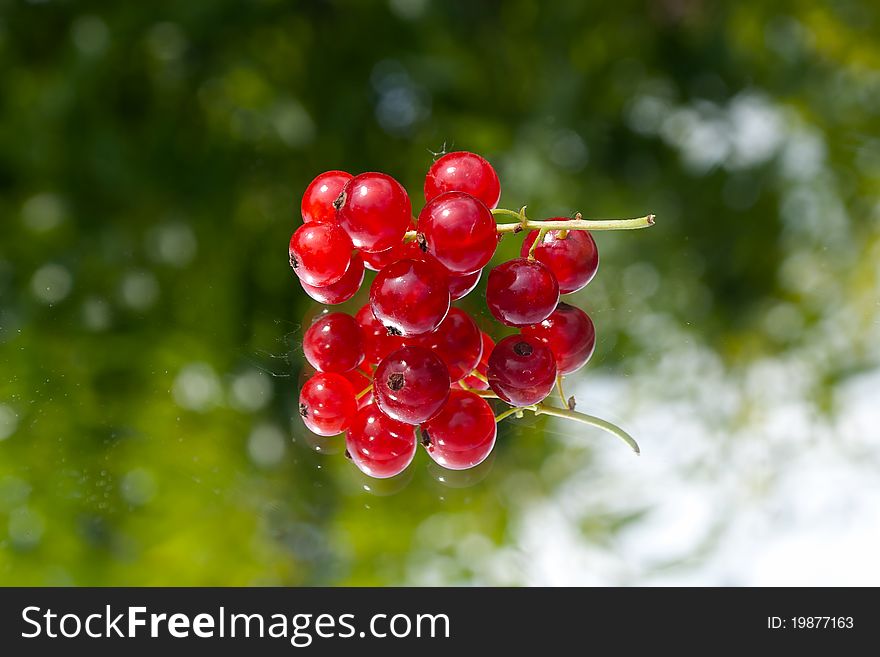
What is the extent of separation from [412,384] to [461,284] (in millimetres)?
38

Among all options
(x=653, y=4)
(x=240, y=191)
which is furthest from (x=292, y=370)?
(x=653, y=4)

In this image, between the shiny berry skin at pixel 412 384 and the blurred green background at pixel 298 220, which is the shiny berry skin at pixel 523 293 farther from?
the blurred green background at pixel 298 220

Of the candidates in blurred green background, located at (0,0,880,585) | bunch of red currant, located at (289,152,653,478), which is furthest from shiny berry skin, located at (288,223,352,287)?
blurred green background, located at (0,0,880,585)

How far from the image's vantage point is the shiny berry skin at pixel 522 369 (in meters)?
0.25

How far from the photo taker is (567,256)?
0.85 feet

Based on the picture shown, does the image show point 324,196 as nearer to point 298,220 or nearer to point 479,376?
point 479,376

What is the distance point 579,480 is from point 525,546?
93 mm

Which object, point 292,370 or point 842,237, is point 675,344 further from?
point 292,370

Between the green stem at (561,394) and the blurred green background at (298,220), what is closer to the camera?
the green stem at (561,394)

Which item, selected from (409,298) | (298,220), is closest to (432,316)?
(409,298)

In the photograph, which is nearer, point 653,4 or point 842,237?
point 653,4

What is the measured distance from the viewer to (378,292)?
226 mm

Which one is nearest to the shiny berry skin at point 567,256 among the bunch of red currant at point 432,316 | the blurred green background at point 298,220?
the bunch of red currant at point 432,316
